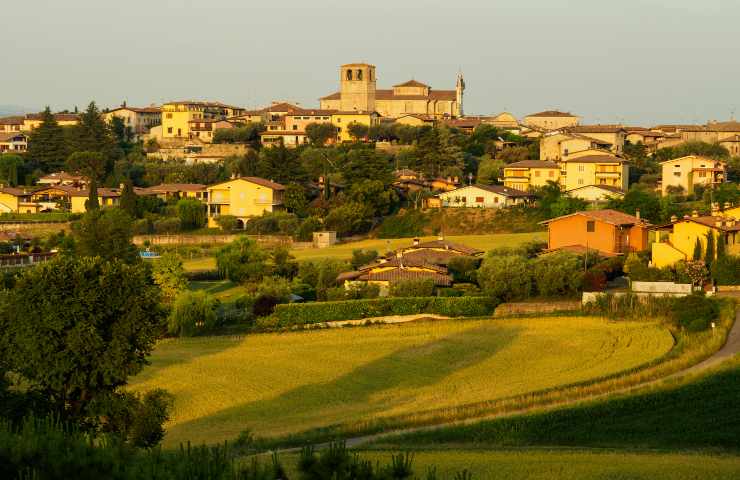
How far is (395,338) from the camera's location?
129 feet

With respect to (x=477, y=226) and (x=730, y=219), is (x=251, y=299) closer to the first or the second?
(x=730, y=219)

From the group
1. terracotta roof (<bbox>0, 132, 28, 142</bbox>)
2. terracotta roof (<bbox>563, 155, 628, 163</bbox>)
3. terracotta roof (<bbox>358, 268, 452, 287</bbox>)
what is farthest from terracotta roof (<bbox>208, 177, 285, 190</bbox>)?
terracotta roof (<bbox>0, 132, 28, 142</bbox>)

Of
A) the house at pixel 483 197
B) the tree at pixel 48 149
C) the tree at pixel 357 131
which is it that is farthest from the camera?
the tree at pixel 357 131

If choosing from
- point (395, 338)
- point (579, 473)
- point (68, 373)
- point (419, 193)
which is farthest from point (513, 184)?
point (579, 473)

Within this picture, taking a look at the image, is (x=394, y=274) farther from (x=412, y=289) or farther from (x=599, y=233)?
(x=599, y=233)

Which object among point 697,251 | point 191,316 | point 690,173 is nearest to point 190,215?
point 690,173

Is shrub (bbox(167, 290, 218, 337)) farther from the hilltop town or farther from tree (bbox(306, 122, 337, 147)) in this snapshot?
tree (bbox(306, 122, 337, 147))

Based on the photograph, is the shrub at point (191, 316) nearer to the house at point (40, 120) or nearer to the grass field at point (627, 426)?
the grass field at point (627, 426)

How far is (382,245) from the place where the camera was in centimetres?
6756

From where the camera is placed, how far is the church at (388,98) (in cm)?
12550

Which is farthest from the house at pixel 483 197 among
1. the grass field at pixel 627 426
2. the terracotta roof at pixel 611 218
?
the grass field at pixel 627 426

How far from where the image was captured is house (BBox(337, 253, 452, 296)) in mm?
48125

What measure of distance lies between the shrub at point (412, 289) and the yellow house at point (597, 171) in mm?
36965

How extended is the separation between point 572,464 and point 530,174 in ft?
219
